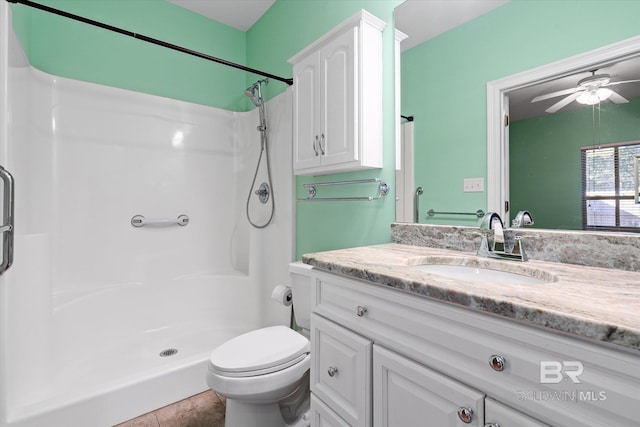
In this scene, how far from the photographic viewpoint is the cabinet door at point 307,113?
162 centimetres

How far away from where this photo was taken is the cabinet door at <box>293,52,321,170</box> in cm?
162

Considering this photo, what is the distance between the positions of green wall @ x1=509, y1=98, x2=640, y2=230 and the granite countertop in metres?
0.19

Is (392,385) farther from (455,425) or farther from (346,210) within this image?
(346,210)

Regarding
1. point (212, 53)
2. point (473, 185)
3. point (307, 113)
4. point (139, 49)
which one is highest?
point (212, 53)

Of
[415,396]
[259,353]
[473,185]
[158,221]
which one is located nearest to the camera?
[415,396]

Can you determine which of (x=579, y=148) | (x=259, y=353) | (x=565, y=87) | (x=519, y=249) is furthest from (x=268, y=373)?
(x=565, y=87)

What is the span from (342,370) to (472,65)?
1210 millimetres

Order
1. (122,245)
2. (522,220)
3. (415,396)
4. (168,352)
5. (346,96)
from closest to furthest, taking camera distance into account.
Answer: (415,396), (522,220), (346,96), (168,352), (122,245)

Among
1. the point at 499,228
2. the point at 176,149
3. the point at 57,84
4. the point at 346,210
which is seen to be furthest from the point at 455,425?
the point at 57,84

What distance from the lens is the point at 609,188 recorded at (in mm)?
920

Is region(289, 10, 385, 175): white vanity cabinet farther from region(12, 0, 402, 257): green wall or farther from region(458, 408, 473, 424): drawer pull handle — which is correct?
region(458, 408, 473, 424): drawer pull handle

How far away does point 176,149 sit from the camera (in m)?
2.43

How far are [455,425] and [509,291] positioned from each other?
0.31m

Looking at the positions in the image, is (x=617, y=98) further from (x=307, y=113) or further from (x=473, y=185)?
(x=307, y=113)
